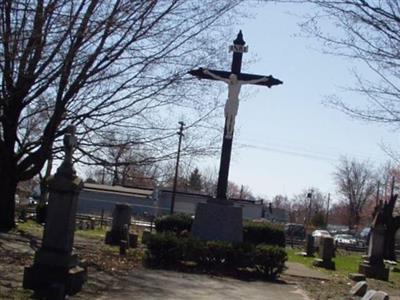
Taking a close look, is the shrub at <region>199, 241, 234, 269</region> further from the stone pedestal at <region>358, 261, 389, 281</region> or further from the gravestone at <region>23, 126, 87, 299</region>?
the stone pedestal at <region>358, 261, 389, 281</region>

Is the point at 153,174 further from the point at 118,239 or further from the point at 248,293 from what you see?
the point at 248,293

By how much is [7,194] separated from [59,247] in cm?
968

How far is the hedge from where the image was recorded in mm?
14578

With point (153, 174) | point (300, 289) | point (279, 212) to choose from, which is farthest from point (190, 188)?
point (300, 289)

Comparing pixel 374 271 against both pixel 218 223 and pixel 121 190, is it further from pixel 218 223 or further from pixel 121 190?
pixel 121 190

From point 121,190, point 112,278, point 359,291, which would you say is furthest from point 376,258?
point 121,190

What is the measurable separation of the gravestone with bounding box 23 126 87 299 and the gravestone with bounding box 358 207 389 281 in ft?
39.8

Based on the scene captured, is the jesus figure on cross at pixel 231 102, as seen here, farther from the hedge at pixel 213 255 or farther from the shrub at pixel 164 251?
the shrub at pixel 164 251

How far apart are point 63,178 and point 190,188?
3280 inches

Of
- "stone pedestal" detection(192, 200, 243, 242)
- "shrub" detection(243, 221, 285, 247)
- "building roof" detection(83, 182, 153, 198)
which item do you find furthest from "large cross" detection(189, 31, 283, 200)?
"building roof" detection(83, 182, 153, 198)

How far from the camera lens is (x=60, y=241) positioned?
9.56m

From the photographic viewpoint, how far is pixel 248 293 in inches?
465

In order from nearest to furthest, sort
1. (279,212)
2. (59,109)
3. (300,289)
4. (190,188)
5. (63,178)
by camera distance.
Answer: (63,178) → (300,289) → (59,109) → (190,188) → (279,212)

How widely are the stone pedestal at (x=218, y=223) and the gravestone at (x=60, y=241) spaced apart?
22.6 ft
